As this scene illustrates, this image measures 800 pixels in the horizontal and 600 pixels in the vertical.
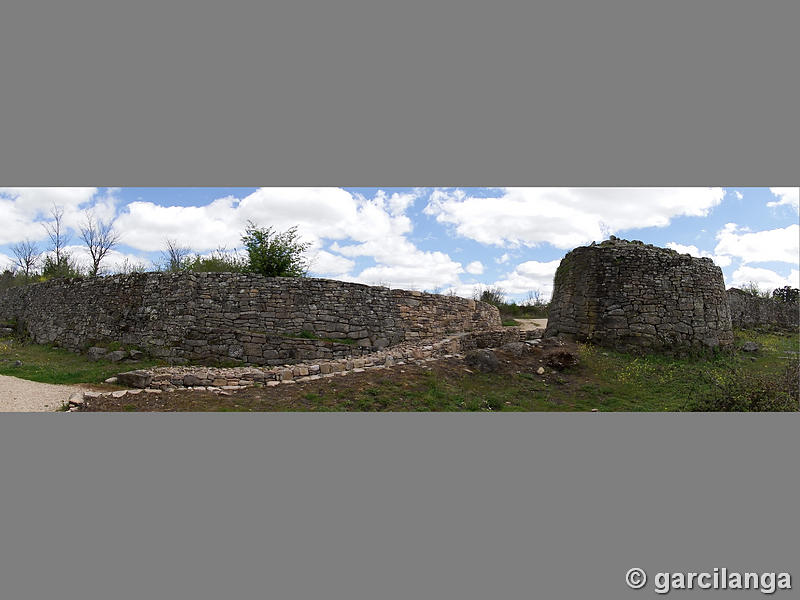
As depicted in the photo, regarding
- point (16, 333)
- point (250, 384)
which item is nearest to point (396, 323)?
point (250, 384)

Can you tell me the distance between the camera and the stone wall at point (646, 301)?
10.6 meters

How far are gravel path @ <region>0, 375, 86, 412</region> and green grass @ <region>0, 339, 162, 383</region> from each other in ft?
1.46

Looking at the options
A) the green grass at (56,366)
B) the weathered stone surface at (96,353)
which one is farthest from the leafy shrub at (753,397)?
the weathered stone surface at (96,353)

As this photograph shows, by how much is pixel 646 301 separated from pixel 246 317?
10836mm

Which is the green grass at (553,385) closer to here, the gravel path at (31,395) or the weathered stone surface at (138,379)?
the gravel path at (31,395)

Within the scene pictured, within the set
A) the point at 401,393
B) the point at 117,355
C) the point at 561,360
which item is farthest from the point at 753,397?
the point at 117,355

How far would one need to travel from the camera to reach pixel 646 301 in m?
10.7

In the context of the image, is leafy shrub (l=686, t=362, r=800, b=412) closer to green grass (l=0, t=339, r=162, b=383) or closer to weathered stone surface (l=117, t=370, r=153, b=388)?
weathered stone surface (l=117, t=370, r=153, b=388)

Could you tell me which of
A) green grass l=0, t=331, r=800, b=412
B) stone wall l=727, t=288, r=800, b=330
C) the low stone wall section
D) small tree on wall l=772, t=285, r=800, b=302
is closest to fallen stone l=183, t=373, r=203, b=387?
the low stone wall section

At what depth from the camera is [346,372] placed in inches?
365

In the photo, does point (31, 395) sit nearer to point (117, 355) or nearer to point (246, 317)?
point (117, 355)

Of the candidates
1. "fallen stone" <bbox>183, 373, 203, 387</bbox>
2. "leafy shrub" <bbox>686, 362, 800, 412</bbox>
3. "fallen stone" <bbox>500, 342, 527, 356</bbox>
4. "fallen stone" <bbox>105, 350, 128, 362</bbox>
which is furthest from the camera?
"fallen stone" <bbox>105, 350, 128, 362</bbox>

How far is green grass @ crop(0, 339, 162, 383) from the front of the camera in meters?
10.2

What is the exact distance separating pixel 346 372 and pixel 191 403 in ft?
10.3
